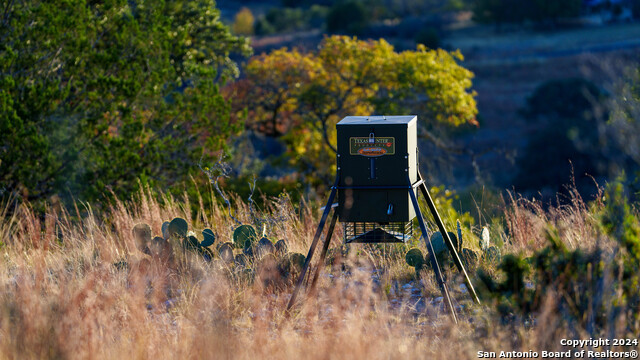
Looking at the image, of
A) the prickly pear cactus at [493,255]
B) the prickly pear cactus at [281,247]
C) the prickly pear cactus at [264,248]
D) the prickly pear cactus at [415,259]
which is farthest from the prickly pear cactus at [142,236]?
the prickly pear cactus at [493,255]

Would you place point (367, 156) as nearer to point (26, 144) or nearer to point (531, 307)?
point (531, 307)

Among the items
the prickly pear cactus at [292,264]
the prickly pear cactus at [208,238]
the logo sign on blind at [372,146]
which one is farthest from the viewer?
the prickly pear cactus at [208,238]

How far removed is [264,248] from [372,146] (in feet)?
4.63

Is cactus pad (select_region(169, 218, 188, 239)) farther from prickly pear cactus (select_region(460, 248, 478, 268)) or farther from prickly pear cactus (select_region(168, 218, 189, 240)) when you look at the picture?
prickly pear cactus (select_region(460, 248, 478, 268))

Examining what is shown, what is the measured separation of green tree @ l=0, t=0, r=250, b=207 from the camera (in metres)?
8.12

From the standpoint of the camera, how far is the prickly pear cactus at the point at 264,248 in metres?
4.95

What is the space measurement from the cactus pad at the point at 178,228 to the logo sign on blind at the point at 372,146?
180 centimetres

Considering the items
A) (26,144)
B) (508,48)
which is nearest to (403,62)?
(26,144)

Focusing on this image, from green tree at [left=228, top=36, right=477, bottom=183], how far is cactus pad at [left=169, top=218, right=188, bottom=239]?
8.92 meters

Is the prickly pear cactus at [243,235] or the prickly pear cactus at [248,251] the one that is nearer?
the prickly pear cactus at [248,251]

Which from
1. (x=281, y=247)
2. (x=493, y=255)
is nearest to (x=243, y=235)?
(x=281, y=247)

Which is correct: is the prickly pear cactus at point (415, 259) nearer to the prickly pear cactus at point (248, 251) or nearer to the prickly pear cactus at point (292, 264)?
the prickly pear cactus at point (292, 264)

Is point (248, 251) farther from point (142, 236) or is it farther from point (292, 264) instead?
point (142, 236)

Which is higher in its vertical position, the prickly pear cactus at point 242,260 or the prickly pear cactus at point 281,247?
the prickly pear cactus at point 281,247
